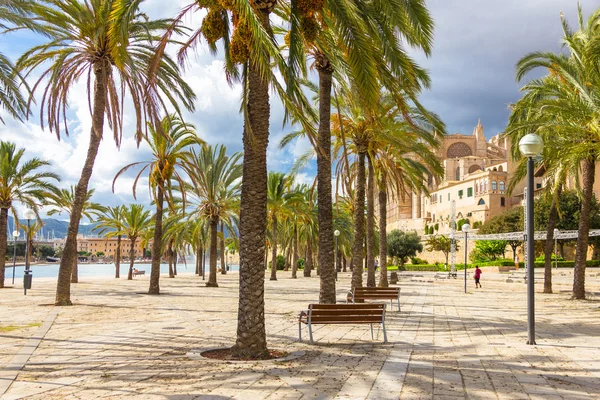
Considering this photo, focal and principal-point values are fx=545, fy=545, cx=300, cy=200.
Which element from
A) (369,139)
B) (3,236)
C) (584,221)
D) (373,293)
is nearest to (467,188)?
(584,221)

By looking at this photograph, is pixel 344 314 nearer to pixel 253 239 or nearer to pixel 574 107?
pixel 253 239

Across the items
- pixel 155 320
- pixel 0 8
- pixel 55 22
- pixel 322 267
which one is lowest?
pixel 155 320

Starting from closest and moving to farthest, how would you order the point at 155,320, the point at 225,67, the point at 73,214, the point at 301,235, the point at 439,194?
the point at 225,67
the point at 155,320
the point at 73,214
the point at 301,235
the point at 439,194

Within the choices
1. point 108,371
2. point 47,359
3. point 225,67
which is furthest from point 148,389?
point 225,67

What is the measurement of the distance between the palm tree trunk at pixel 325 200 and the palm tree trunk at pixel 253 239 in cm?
491

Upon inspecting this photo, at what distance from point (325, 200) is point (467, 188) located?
255 feet

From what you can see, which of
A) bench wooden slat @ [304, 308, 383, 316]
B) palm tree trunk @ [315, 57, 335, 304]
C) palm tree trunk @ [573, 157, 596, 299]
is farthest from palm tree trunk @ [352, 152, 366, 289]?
palm tree trunk @ [573, 157, 596, 299]

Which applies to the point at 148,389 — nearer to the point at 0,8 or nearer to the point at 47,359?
the point at 47,359

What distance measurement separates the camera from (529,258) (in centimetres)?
978

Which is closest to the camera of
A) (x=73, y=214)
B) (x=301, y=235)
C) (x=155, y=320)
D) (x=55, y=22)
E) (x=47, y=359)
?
(x=47, y=359)

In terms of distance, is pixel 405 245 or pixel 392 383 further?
pixel 405 245

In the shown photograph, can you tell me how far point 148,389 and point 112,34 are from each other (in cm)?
595

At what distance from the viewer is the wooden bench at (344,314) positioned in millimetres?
9156

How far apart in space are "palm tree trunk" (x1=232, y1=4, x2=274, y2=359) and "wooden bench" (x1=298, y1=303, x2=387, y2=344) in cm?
140
